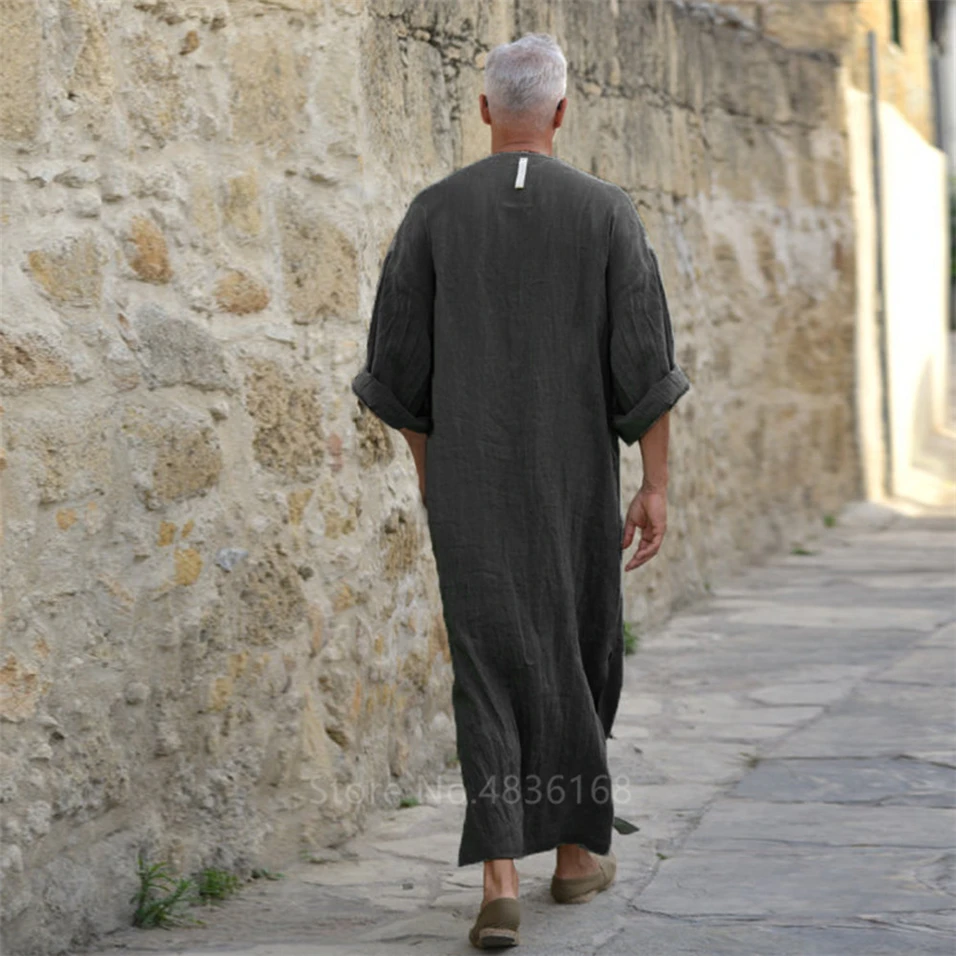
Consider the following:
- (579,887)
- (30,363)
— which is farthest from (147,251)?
(579,887)

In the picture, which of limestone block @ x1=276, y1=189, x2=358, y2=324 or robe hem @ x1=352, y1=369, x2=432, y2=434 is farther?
limestone block @ x1=276, y1=189, x2=358, y2=324

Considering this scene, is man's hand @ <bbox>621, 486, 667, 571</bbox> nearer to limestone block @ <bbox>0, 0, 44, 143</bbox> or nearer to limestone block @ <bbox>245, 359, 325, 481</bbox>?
limestone block @ <bbox>245, 359, 325, 481</bbox>

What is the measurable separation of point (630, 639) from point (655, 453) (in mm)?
2983

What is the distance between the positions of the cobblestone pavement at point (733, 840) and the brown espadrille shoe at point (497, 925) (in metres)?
0.05

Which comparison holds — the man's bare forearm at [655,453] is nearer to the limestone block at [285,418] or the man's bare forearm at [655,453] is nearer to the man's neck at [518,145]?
the man's neck at [518,145]

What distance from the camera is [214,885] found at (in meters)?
3.49

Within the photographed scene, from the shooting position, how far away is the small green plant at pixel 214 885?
3486 mm

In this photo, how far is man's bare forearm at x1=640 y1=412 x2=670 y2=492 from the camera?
10.6ft

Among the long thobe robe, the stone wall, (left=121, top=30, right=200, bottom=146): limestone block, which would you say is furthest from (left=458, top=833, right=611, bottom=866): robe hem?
(left=121, top=30, right=200, bottom=146): limestone block

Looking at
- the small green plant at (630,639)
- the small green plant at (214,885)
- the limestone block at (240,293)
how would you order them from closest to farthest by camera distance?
1. the small green plant at (214,885)
2. the limestone block at (240,293)
3. the small green plant at (630,639)

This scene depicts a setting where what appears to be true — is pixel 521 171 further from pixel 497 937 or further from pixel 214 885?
pixel 214 885

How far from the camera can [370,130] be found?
4.06 meters

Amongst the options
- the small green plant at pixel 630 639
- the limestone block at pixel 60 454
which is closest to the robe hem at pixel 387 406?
the limestone block at pixel 60 454

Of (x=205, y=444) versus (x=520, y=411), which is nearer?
(x=520, y=411)
